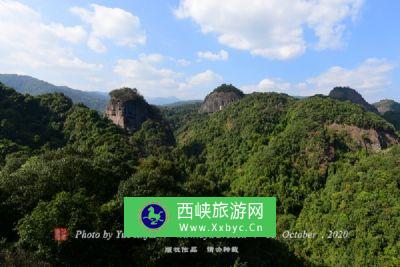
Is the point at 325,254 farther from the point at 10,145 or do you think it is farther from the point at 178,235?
the point at 10,145

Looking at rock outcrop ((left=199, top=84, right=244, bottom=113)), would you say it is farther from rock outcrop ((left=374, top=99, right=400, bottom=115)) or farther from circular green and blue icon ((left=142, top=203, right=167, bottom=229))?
circular green and blue icon ((left=142, top=203, right=167, bottom=229))

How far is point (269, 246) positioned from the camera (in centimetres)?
2573

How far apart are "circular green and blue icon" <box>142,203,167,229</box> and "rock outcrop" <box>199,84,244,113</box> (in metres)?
107

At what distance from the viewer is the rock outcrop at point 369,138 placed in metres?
64.4

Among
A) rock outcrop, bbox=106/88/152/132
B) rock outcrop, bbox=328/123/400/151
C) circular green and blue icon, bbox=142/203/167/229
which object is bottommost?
circular green and blue icon, bbox=142/203/167/229

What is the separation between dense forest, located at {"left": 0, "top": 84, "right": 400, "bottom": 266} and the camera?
19938mm

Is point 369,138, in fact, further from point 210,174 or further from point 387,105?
point 387,105

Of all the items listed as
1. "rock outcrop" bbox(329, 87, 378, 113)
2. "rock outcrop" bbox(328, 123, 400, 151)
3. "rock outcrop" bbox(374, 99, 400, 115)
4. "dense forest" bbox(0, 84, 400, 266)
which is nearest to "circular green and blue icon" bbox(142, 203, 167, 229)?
"dense forest" bbox(0, 84, 400, 266)

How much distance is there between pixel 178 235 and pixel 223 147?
215 feet

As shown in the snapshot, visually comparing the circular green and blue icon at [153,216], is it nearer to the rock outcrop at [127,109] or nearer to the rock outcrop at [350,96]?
the rock outcrop at [127,109]

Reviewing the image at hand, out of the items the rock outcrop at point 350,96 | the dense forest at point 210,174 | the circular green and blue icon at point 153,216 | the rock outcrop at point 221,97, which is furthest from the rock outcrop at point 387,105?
the circular green and blue icon at point 153,216

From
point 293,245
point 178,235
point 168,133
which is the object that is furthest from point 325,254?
point 168,133

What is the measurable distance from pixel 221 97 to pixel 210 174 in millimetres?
62762

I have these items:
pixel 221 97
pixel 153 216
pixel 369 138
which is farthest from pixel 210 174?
pixel 221 97
